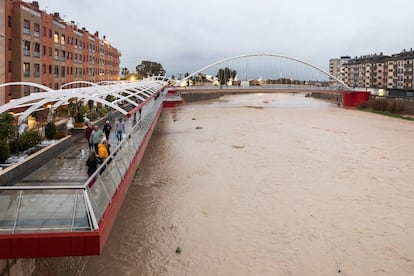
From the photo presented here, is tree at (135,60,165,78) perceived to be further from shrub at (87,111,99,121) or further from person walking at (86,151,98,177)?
person walking at (86,151,98,177)

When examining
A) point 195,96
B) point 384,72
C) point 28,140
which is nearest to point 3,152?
point 28,140

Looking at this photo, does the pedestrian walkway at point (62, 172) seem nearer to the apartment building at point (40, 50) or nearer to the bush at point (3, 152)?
→ the bush at point (3, 152)

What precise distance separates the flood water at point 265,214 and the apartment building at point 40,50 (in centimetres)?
1491

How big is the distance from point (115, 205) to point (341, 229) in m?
7.63

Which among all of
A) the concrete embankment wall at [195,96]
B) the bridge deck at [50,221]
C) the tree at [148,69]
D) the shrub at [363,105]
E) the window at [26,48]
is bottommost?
the bridge deck at [50,221]

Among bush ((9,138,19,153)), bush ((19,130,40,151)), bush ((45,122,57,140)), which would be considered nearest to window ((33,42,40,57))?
bush ((45,122,57,140))

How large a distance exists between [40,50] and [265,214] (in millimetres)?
29931

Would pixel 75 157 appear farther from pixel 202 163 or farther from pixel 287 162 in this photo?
pixel 287 162

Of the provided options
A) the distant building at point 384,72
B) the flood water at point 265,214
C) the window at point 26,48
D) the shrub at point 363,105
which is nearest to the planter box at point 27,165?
the flood water at point 265,214

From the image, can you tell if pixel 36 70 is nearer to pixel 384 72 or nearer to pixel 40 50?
pixel 40 50

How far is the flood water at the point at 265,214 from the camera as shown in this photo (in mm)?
9922

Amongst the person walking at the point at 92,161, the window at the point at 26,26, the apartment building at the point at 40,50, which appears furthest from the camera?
the window at the point at 26,26

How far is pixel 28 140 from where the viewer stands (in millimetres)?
11383

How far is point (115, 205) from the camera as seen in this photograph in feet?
26.6
